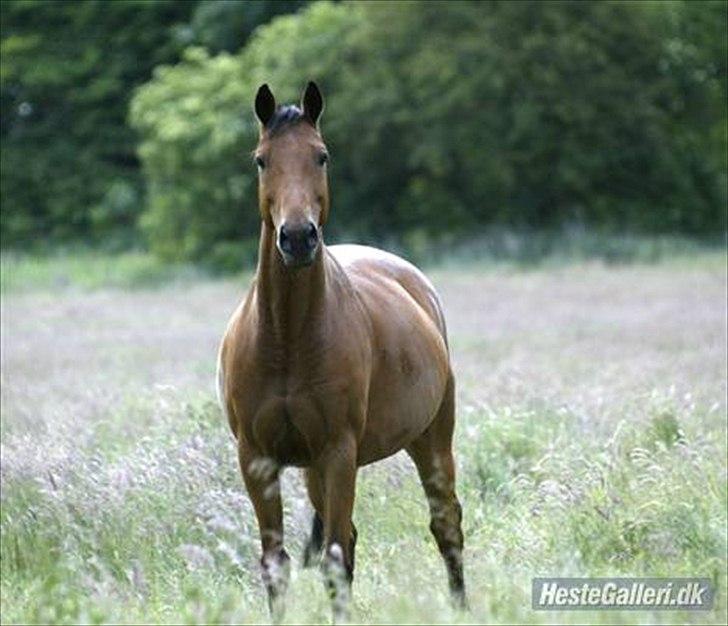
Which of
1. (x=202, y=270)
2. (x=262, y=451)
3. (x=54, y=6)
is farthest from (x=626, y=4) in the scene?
(x=262, y=451)

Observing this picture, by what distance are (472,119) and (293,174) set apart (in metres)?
31.8

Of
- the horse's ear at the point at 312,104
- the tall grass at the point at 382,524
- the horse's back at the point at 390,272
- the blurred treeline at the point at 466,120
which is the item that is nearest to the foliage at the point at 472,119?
the blurred treeline at the point at 466,120

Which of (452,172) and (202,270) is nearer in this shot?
(202,270)

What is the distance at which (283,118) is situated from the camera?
7.60 meters

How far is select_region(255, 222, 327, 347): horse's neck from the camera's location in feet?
25.0

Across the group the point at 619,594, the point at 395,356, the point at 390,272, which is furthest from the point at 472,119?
the point at 619,594

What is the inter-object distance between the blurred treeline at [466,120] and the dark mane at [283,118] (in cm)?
3028

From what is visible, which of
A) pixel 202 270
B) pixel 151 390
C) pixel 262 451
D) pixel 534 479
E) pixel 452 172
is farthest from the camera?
pixel 452 172

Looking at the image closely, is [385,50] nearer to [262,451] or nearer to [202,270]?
[202,270]

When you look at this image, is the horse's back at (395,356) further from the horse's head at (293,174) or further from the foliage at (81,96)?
the foliage at (81,96)

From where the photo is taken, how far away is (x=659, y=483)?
8891 mm

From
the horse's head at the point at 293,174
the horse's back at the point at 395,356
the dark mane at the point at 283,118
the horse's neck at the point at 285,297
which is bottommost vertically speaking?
the horse's back at the point at 395,356

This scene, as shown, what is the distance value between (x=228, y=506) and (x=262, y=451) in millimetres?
1432

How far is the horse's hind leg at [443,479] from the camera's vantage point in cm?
856
